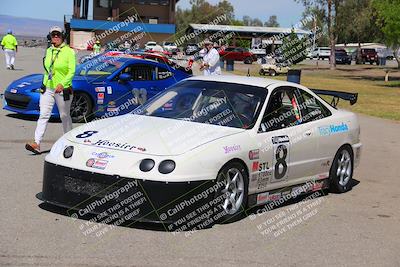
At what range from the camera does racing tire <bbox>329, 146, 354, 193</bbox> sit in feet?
25.1

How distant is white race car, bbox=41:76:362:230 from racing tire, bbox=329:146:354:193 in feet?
0.07

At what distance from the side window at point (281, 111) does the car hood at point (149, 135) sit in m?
0.52

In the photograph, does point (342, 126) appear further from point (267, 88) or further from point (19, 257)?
point (19, 257)

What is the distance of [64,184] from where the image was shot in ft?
18.7

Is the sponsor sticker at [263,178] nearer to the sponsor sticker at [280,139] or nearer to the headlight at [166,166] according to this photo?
the sponsor sticker at [280,139]

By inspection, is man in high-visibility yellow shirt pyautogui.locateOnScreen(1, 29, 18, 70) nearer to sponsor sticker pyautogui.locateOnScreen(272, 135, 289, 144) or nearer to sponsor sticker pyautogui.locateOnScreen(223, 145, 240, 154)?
sponsor sticker pyautogui.locateOnScreen(272, 135, 289, 144)

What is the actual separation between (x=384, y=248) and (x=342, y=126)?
2.48m

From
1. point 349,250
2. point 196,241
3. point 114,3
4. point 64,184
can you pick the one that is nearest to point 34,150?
point 64,184

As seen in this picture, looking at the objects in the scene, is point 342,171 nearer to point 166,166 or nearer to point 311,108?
point 311,108

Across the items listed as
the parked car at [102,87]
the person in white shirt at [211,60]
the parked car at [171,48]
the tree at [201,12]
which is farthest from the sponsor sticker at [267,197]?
the tree at [201,12]

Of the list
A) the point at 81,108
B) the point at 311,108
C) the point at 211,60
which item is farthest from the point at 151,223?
the point at 211,60

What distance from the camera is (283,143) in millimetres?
6621

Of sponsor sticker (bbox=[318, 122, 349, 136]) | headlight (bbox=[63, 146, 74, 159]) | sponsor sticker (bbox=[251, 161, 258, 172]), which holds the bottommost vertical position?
sponsor sticker (bbox=[251, 161, 258, 172])

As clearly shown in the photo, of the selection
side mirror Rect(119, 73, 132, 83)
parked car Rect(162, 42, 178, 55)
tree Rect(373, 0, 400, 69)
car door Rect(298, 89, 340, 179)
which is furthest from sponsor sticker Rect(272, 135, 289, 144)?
parked car Rect(162, 42, 178, 55)
